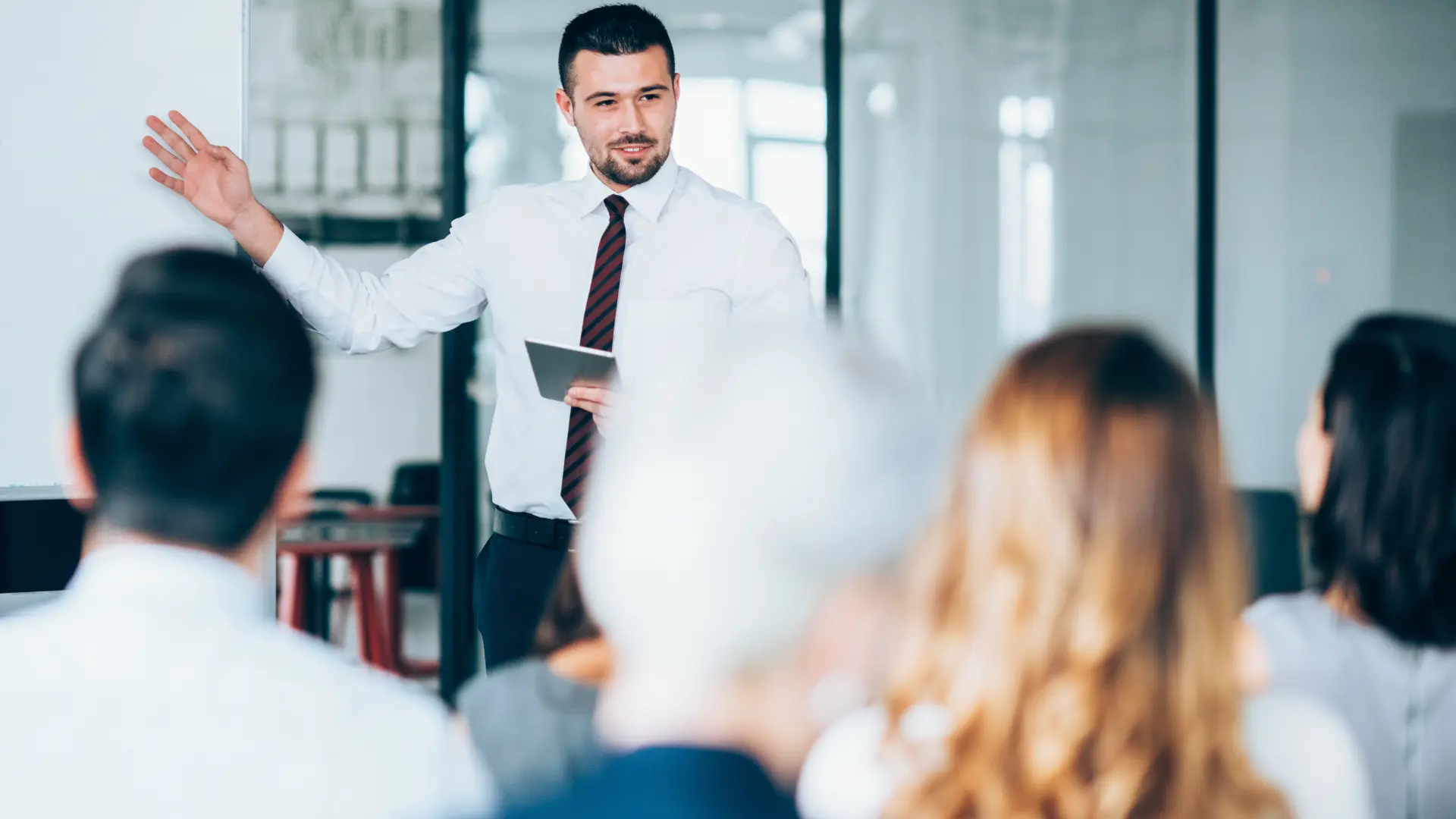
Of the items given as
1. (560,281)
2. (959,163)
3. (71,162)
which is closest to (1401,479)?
(560,281)

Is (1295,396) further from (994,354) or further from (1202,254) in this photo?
(994,354)

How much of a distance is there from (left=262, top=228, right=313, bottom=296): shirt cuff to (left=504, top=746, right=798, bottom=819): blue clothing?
6.40ft

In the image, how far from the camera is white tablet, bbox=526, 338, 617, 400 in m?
2.45

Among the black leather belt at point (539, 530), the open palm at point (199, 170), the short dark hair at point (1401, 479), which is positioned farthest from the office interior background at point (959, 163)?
the short dark hair at point (1401, 479)

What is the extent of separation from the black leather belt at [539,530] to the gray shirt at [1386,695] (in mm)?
1570

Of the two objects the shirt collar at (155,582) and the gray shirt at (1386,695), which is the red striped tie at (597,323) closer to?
the gray shirt at (1386,695)

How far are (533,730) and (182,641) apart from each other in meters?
0.32

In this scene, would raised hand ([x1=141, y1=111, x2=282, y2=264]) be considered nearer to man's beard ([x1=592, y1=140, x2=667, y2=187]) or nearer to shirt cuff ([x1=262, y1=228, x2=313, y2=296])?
shirt cuff ([x1=262, y1=228, x2=313, y2=296])

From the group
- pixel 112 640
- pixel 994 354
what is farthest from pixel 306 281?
pixel 994 354

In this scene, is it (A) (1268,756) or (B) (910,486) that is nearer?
(B) (910,486)

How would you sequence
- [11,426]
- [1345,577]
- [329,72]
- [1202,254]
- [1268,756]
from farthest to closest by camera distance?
[1202,254] → [329,72] → [11,426] → [1345,577] → [1268,756]

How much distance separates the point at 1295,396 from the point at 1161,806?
3.80 metres

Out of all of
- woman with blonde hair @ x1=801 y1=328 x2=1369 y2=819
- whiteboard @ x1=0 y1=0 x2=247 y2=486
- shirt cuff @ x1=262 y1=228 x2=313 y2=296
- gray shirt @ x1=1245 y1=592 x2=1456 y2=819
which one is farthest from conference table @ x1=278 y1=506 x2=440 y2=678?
woman with blonde hair @ x1=801 y1=328 x2=1369 y2=819

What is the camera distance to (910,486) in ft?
2.96
